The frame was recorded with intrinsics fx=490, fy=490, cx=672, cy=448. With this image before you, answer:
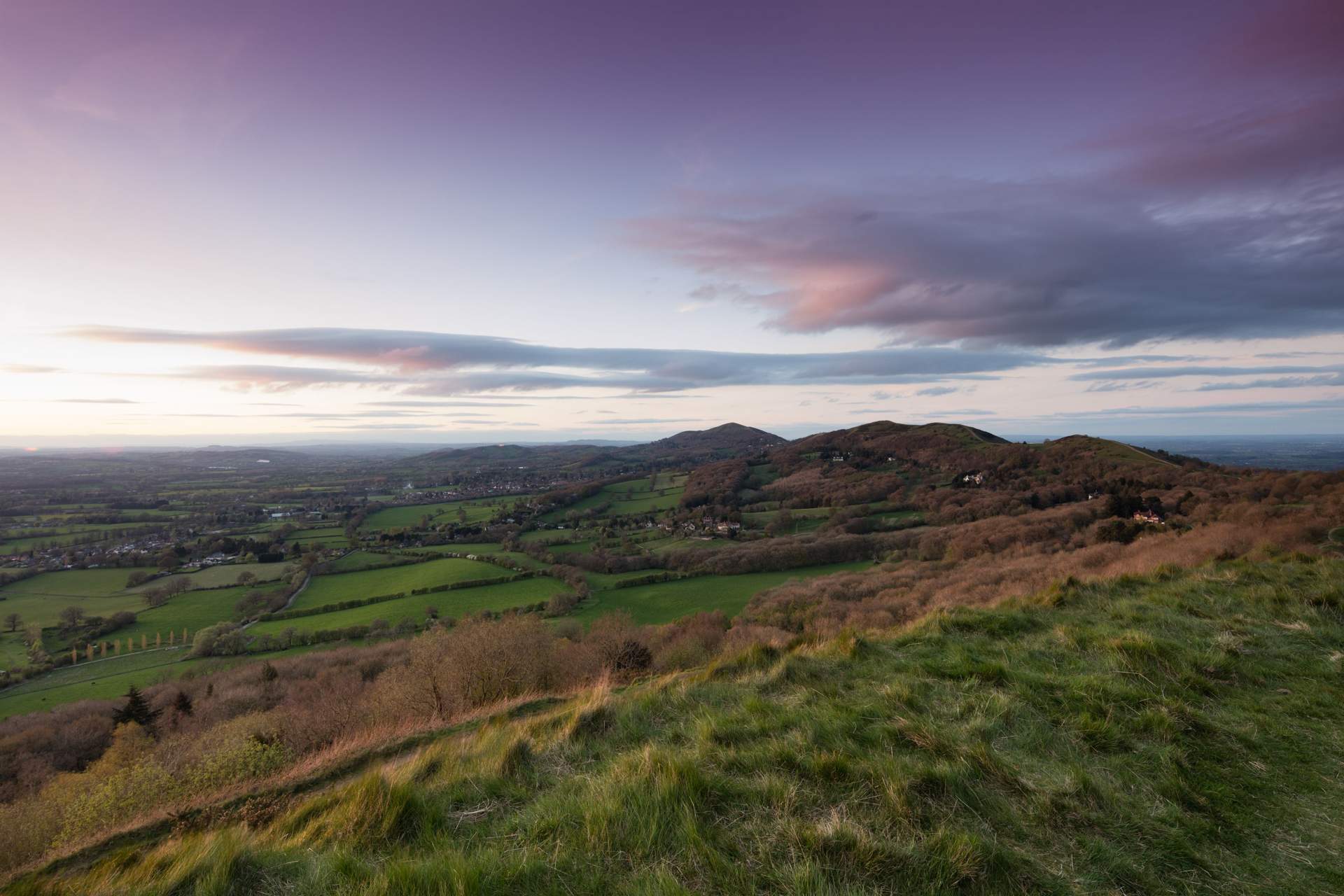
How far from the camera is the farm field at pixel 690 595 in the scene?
4825 cm

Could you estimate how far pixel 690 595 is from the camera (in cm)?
5316

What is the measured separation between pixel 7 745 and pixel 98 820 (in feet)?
92.5

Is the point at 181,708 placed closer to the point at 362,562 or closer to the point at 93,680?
the point at 93,680

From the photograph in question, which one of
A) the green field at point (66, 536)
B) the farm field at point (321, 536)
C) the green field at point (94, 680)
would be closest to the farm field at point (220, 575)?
the farm field at point (321, 536)

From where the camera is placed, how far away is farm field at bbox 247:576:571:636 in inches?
2025

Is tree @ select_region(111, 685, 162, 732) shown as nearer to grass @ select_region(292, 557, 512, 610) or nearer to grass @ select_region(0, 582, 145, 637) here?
grass @ select_region(292, 557, 512, 610)

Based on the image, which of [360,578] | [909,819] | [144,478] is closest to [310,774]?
[909,819]

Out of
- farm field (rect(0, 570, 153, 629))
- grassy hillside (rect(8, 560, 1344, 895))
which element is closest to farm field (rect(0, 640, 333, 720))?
farm field (rect(0, 570, 153, 629))

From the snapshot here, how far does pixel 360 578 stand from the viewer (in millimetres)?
67500

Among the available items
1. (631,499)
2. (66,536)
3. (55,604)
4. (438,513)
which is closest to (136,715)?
(55,604)

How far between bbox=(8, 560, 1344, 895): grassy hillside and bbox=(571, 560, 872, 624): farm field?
40.5 meters

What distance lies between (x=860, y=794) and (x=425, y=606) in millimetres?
59494

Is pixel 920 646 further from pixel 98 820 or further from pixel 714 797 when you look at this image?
pixel 98 820

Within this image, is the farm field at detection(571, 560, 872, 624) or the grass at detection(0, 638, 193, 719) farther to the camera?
the farm field at detection(571, 560, 872, 624)
